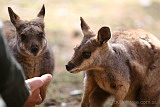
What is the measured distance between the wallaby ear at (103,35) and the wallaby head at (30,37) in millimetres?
714

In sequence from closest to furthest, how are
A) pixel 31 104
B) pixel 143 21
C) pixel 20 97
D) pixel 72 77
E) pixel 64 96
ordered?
pixel 20 97
pixel 31 104
pixel 64 96
pixel 72 77
pixel 143 21

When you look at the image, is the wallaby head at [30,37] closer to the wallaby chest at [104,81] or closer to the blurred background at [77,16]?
the wallaby chest at [104,81]

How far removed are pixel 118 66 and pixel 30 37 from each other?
3.32 feet

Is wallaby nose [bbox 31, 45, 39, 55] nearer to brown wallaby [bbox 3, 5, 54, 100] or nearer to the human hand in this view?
brown wallaby [bbox 3, 5, 54, 100]

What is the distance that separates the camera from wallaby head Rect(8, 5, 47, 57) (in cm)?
444

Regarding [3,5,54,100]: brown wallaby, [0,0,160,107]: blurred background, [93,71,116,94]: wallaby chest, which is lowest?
[0,0,160,107]: blurred background

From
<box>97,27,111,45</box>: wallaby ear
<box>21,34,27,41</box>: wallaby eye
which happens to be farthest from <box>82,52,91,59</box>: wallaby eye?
<box>21,34,27,41</box>: wallaby eye

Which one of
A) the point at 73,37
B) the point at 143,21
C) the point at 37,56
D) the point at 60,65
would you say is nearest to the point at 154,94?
the point at 37,56

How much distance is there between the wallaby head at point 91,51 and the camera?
3.98 metres

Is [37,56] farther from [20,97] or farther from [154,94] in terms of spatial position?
[20,97]

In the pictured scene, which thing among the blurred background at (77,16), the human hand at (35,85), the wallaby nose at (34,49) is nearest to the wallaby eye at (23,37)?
the wallaby nose at (34,49)

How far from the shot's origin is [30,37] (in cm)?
452

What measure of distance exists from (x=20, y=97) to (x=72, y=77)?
4.78 meters

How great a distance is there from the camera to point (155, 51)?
475cm
